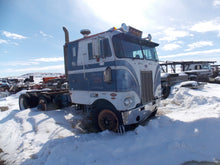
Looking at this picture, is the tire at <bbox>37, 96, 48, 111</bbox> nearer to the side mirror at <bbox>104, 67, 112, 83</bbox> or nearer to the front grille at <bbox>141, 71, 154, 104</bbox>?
the side mirror at <bbox>104, 67, 112, 83</bbox>

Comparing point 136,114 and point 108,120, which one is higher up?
point 136,114

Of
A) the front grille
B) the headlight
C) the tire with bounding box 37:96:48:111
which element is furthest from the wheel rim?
the tire with bounding box 37:96:48:111

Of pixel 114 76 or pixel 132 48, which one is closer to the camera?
pixel 114 76

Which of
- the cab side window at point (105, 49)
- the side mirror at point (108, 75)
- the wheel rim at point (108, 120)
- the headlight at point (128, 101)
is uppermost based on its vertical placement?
the cab side window at point (105, 49)

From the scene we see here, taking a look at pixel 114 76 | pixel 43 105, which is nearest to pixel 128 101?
pixel 114 76

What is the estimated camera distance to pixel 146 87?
15.8ft

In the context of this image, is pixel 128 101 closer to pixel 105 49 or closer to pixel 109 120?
pixel 109 120

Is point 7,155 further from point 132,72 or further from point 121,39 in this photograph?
point 121,39

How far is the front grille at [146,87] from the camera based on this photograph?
465 cm

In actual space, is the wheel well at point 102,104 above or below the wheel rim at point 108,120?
above

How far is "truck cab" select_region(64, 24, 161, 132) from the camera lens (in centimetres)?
406

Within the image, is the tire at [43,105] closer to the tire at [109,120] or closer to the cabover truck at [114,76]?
the cabover truck at [114,76]

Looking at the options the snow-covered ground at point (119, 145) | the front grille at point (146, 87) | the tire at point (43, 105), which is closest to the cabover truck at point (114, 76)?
the front grille at point (146, 87)

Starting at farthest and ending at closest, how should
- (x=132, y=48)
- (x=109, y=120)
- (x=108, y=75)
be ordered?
(x=132, y=48)
(x=109, y=120)
(x=108, y=75)
